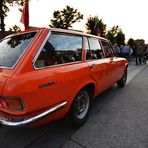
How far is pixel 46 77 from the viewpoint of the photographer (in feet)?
7.87

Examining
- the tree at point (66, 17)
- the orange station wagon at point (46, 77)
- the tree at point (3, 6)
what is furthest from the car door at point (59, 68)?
the tree at point (66, 17)

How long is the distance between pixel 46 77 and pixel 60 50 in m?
0.64

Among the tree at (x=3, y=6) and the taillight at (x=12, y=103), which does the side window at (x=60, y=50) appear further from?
the tree at (x=3, y=6)

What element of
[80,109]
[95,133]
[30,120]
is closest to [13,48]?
[30,120]

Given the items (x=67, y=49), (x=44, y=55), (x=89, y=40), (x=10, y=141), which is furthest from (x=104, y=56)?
(x=10, y=141)

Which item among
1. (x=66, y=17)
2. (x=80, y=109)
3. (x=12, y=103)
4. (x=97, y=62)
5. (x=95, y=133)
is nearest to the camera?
(x=12, y=103)

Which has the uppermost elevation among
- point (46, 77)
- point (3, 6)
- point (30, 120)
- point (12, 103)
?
point (3, 6)

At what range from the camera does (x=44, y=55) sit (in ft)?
8.42

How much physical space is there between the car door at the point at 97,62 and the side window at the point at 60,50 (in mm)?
317

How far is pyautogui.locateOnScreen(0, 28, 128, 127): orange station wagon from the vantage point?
2221 millimetres

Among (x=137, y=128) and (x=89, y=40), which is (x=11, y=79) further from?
(x=137, y=128)

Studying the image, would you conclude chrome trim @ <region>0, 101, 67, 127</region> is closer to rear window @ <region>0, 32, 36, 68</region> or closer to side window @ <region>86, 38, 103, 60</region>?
rear window @ <region>0, 32, 36, 68</region>

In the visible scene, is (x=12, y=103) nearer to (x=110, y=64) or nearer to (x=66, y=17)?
(x=110, y=64)

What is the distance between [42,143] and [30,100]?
970 millimetres
